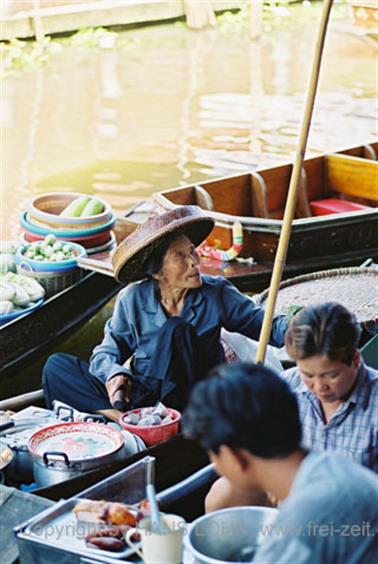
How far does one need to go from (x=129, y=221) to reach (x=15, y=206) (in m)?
2.47

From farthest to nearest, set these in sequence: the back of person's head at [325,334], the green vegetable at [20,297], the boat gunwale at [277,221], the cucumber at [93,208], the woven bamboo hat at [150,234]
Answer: the cucumber at [93,208] < the boat gunwale at [277,221] < the green vegetable at [20,297] < the woven bamboo hat at [150,234] < the back of person's head at [325,334]

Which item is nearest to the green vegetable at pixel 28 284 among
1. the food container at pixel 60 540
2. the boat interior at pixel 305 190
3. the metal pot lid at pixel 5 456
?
the boat interior at pixel 305 190

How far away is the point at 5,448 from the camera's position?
3.18 metres

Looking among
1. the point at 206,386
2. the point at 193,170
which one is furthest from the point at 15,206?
the point at 206,386

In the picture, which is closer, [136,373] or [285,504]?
[285,504]

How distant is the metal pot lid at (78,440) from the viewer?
318cm

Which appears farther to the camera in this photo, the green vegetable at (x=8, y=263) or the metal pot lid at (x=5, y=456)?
the green vegetable at (x=8, y=263)

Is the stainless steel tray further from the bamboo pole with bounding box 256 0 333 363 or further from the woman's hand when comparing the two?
the woman's hand

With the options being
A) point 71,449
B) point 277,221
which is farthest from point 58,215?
point 71,449

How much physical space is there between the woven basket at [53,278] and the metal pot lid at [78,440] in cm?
194

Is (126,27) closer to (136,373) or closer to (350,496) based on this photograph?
(136,373)

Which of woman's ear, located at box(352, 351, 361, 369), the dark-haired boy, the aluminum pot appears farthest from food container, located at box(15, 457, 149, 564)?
woman's ear, located at box(352, 351, 361, 369)

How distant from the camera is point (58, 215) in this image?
18.9 ft

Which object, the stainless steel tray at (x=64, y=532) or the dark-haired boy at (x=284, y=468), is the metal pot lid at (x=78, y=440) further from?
the dark-haired boy at (x=284, y=468)
